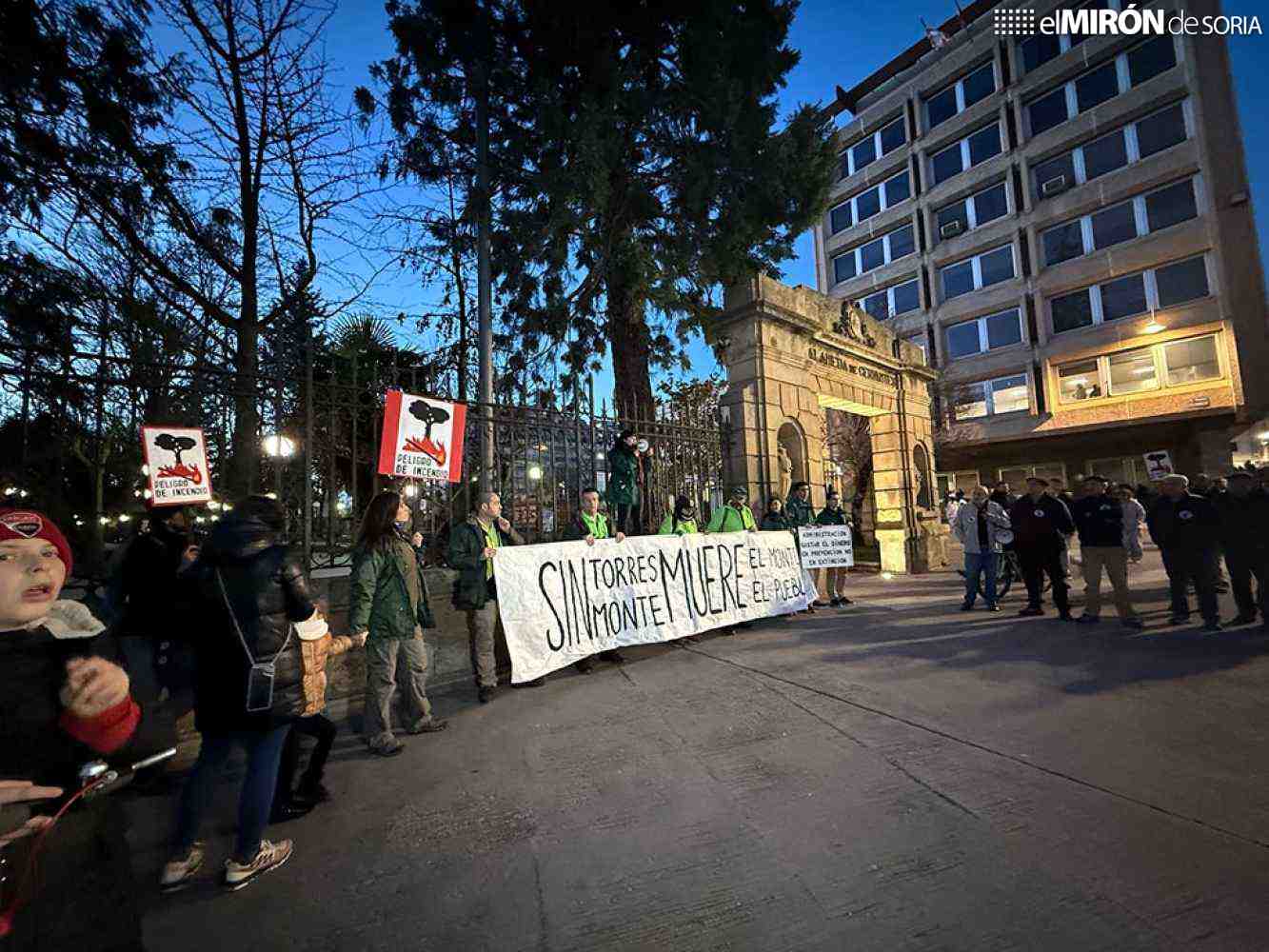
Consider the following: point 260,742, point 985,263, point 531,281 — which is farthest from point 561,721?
point 985,263

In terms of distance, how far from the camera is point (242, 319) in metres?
7.65

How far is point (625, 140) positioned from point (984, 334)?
27.5 m

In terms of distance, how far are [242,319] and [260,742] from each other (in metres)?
7.08

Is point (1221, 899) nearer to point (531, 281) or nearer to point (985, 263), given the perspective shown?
point (531, 281)

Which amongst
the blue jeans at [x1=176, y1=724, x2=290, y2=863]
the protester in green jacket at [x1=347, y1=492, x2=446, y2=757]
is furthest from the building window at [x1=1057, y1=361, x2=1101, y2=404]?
the blue jeans at [x1=176, y1=724, x2=290, y2=863]

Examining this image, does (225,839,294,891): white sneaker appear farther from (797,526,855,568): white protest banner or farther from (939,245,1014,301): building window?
(939,245,1014,301): building window

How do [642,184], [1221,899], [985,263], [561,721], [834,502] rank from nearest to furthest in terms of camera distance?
[1221,899]
[561,721]
[834,502]
[642,184]
[985,263]

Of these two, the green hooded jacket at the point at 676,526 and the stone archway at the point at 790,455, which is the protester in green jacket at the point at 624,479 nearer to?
the green hooded jacket at the point at 676,526

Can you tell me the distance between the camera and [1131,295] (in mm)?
24406

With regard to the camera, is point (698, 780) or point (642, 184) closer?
point (698, 780)

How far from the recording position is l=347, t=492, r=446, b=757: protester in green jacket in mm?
3975

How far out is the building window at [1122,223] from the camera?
23.1 m

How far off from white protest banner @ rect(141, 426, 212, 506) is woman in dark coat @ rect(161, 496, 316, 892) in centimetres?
268

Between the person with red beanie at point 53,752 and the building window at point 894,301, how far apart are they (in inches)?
1368
